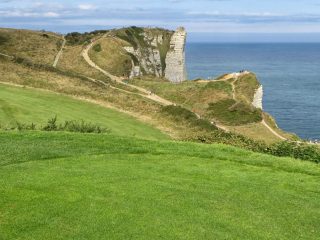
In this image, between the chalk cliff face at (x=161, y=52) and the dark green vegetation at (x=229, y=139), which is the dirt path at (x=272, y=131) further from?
the chalk cliff face at (x=161, y=52)

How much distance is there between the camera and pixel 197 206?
62.8 feet

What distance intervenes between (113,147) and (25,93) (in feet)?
131

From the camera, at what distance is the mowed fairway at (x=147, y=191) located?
17.1m

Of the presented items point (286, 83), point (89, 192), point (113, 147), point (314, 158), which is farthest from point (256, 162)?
point (286, 83)

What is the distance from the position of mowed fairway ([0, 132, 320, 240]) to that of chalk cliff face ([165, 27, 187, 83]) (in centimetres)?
10079

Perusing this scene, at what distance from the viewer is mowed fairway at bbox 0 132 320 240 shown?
17.1 meters

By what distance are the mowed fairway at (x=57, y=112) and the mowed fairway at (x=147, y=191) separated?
18.7 m

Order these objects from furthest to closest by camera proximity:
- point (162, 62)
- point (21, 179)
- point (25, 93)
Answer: point (162, 62), point (25, 93), point (21, 179)

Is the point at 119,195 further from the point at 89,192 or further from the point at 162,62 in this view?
the point at 162,62

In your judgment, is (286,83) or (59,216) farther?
(286,83)

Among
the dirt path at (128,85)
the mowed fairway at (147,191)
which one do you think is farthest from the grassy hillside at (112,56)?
the mowed fairway at (147,191)

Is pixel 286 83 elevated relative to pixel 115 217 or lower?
lower

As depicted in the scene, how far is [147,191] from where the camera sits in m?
20.3

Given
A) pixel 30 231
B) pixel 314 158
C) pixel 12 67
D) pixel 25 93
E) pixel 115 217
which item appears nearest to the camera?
pixel 30 231
